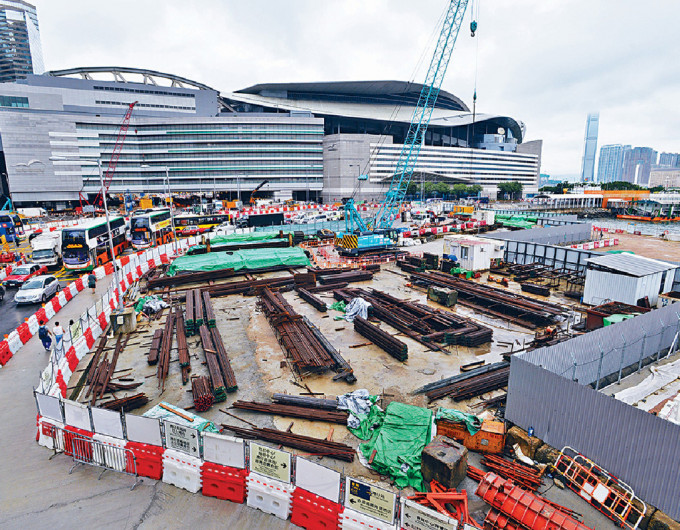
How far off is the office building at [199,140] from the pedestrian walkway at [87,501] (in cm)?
10419

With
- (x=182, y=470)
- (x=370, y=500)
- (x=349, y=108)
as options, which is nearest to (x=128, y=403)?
(x=182, y=470)

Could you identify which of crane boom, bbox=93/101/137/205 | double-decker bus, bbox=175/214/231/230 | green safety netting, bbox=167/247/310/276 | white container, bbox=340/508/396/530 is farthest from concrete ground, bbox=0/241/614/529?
crane boom, bbox=93/101/137/205

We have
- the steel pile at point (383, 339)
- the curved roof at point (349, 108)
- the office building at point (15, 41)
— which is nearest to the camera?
the steel pile at point (383, 339)

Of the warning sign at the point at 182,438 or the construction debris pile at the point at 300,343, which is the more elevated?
the warning sign at the point at 182,438

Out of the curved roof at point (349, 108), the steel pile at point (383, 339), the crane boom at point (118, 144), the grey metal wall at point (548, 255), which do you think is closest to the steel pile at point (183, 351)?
the steel pile at point (383, 339)

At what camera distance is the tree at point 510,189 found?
152 metres

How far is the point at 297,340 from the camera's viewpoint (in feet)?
56.8

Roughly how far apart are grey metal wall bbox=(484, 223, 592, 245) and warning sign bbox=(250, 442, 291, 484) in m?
35.9

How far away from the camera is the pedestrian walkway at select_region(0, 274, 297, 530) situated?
330 inches

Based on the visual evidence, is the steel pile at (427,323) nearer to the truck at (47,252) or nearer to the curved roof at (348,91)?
the truck at (47,252)

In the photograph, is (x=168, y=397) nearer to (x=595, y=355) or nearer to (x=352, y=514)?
(x=352, y=514)

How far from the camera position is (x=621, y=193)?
10481 cm

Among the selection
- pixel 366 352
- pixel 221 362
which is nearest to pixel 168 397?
pixel 221 362

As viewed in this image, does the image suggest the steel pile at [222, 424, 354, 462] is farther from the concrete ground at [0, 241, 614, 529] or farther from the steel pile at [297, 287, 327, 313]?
the steel pile at [297, 287, 327, 313]
